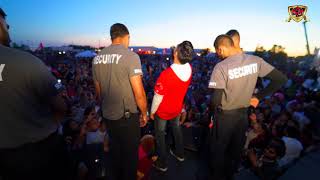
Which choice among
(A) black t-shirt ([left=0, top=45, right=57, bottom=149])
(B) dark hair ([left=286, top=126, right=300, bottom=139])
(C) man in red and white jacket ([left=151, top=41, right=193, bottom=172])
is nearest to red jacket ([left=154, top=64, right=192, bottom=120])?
(C) man in red and white jacket ([left=151, top=41, right=193, bottom=172])

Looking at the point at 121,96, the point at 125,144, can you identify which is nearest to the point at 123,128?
the point at 125,144

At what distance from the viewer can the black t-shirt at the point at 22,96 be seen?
75.3 inches

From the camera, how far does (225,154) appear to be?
10.9ft

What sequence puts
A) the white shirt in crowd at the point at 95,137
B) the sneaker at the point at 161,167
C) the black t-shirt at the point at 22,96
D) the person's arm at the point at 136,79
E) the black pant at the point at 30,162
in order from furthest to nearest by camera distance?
1. the white shirt in crowd at the point at 95,137
2. the sneaker at the point at 161,167
3. the person's arm at the point at 136,79
4. the black pant at the point at 30,162
5. the black t-shirt at the point at 22,96

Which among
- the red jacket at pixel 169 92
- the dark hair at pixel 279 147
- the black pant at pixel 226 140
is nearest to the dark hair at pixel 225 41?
the black pant at pixel 226 140

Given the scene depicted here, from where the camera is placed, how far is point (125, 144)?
10.2 feet

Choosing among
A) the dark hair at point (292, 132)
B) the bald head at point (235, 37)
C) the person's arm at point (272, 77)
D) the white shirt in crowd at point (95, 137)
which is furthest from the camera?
the dark hair at point (292, 132)

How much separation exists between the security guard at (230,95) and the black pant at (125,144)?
35.3 inches

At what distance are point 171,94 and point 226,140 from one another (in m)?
1.13

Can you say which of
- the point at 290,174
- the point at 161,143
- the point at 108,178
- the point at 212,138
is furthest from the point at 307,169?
the point at 108,178

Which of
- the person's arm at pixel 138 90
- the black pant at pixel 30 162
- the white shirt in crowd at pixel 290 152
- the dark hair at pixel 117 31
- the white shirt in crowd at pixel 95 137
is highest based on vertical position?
the dark hair at pixel 117 31

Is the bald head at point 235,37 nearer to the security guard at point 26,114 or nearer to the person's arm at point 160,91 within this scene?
the person's arm at point 160,91

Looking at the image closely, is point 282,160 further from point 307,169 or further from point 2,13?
point 2,13

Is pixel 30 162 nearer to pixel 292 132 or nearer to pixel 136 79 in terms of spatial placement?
pixel 136 79
